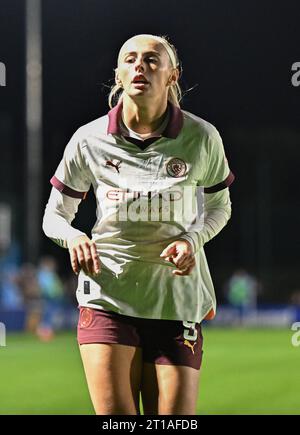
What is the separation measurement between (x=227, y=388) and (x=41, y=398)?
2.06 metres

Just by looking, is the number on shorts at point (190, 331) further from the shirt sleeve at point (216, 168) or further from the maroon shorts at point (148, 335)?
the shirt sleeve at point (216, 168)

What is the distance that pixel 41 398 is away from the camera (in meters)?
9.73

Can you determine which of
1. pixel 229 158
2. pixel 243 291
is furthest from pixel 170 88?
pixel 243 291

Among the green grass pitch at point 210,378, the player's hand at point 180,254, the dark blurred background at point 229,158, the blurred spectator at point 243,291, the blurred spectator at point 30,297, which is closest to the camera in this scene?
the player's hand at point 180,254

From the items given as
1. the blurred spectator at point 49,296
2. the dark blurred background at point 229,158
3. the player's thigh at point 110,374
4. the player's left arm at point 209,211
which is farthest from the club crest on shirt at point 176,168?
the blurred spectator at point 49,296

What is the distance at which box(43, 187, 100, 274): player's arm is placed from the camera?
148 inches

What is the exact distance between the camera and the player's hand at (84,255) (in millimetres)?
3754

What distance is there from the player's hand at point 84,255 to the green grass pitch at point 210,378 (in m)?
2.31

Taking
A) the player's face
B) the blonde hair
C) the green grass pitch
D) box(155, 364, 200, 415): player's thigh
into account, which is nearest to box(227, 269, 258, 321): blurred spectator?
the green grass pitch

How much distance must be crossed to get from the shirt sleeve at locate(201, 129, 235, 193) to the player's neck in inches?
8.6

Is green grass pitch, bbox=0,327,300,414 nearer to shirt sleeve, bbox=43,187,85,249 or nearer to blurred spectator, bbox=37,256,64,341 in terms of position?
blurred spectator, bbox=37,256,64,341

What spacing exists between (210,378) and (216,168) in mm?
8105

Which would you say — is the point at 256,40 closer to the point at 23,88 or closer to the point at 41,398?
the point at 41,398
